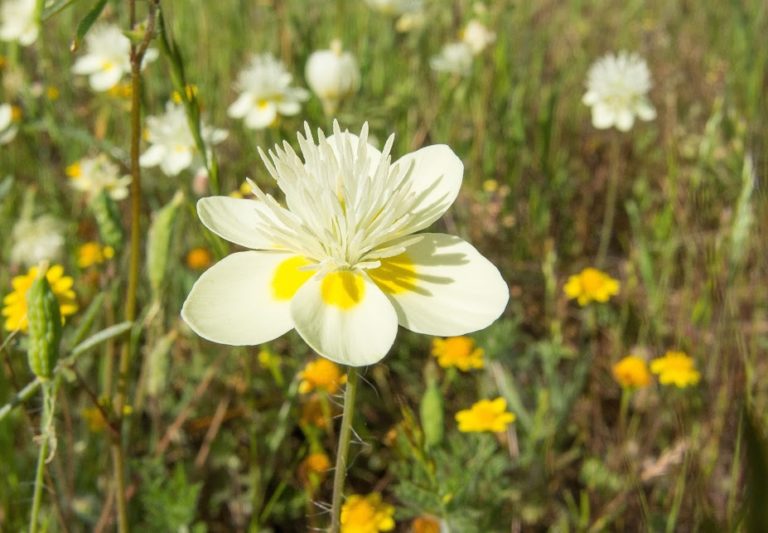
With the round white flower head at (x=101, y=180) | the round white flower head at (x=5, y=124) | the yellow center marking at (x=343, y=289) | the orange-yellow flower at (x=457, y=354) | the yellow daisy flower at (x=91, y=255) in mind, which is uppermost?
the round white flower head at (x=5, y=124)


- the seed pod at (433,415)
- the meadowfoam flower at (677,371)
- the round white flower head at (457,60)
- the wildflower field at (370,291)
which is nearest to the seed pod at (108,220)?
the wildflower field at (370,291)

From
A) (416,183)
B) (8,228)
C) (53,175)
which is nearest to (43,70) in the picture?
(53,175)

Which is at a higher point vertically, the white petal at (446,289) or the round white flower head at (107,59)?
the round white flower head at (107,59)

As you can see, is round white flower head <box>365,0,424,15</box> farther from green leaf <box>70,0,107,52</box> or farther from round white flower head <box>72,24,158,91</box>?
green leaf <box>70,0,107,52</box>

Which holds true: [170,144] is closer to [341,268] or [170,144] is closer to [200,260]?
[200,260]

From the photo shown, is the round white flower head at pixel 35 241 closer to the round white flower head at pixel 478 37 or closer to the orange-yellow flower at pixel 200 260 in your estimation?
the orange-yellow flower at pixel 200 260

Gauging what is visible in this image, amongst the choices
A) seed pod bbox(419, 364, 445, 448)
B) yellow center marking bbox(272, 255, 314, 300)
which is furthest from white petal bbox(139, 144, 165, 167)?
yellow center marking bbox(272, 255, 314, 300)
